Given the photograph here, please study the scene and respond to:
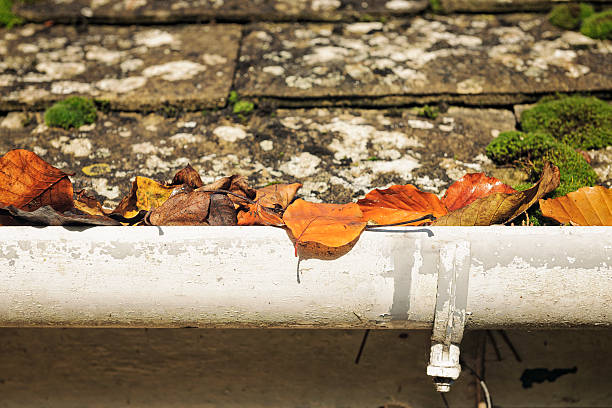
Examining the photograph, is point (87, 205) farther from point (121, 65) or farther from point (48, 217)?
point (121, 65)

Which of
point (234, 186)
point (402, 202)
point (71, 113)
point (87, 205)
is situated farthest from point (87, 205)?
point (402, 202)

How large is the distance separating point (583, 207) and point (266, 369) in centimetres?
107

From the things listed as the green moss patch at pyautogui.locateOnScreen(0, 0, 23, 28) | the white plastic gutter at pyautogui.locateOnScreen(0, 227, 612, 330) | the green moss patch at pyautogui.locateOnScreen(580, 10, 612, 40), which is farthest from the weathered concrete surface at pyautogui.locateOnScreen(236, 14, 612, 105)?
the green moss patch at pyautogui.locateOnScreen(0, 0, 23, 28)

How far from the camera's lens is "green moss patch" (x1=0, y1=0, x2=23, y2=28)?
2.27 metres

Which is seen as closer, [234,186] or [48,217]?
[48,217]

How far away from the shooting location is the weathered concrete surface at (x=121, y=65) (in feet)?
5.97

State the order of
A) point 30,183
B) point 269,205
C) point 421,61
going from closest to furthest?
point 30,183
point 269,205
point 421,61

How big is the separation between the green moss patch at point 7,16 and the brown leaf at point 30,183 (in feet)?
4.85

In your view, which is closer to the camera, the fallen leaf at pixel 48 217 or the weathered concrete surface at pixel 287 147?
the fallen leaf at pixel 48 217

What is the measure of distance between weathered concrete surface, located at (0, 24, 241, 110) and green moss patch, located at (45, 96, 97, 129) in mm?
66

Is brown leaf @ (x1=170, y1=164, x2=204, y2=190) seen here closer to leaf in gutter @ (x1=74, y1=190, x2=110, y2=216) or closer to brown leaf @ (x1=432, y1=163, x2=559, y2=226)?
leaf in gutter @ (x1=74, y1=190, x2=110, y2=216)

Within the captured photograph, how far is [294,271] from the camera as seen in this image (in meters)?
1.04

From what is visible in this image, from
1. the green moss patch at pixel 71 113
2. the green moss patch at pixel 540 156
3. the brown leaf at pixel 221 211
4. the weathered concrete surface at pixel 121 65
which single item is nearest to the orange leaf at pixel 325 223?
the brown leaf at pixel 221 211

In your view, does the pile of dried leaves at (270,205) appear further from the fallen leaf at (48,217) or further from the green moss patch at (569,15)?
the green moss patch at (569,15)
